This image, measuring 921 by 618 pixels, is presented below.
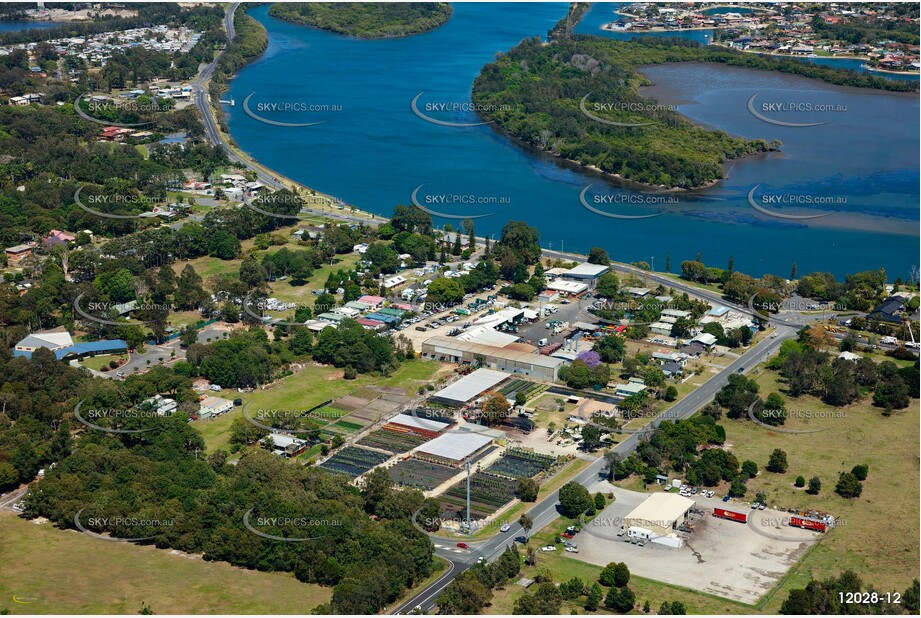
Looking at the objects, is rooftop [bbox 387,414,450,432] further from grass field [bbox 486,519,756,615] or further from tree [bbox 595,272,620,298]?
tree [bbox 595,272,620,298]

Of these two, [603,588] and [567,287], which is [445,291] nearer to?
[567,287]

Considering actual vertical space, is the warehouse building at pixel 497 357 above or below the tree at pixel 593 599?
below

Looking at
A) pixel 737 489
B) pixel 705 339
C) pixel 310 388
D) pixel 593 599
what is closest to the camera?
pixel 593 599

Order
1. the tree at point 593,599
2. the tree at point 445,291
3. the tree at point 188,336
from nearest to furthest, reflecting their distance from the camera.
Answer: the tree at point 593,599, the tree at point 188,336, the tree at point 445,291

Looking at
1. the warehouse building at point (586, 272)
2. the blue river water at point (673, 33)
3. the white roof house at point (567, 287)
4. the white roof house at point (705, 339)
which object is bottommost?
the white roof house at point (567, 287)

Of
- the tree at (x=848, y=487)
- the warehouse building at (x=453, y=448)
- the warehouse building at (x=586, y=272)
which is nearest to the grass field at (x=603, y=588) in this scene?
the warehouse building at (x=453, y=448)

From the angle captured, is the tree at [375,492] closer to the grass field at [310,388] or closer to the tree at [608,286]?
the grass field at [310,388]

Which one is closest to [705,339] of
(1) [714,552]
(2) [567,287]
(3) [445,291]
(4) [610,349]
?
(4) [610,349]
